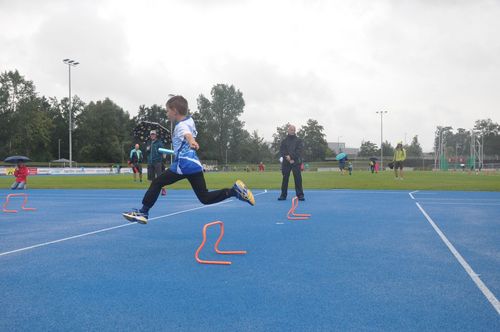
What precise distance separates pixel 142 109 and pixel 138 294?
122248mm

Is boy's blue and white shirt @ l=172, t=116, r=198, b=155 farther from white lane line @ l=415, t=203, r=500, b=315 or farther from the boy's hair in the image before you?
white lane line @ l=415, t=203, r=500, b=315

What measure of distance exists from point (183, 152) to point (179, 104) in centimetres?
70

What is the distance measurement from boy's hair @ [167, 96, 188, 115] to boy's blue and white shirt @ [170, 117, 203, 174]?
20 cm

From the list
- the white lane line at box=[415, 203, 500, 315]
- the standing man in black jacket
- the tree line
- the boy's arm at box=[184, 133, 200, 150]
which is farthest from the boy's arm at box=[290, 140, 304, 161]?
the tree line

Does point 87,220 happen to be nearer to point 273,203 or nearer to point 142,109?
point 273,203

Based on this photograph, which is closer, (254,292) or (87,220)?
(254,292)

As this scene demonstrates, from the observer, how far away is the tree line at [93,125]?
91.2 meters

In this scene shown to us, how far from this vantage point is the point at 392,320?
3174 millimetres

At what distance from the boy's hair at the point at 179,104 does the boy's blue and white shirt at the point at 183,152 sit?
199 millimetres

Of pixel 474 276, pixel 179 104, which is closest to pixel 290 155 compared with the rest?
pixel 179 104

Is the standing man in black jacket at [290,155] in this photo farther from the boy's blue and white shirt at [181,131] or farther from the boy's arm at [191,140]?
the boy's arm at [191,140]

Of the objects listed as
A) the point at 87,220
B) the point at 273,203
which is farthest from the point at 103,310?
the point at 273,203

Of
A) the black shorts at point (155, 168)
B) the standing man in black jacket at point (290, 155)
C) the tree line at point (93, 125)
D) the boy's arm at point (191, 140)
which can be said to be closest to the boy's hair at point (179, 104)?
the boy's arm at point (191, 140)

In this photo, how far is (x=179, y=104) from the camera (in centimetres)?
610
